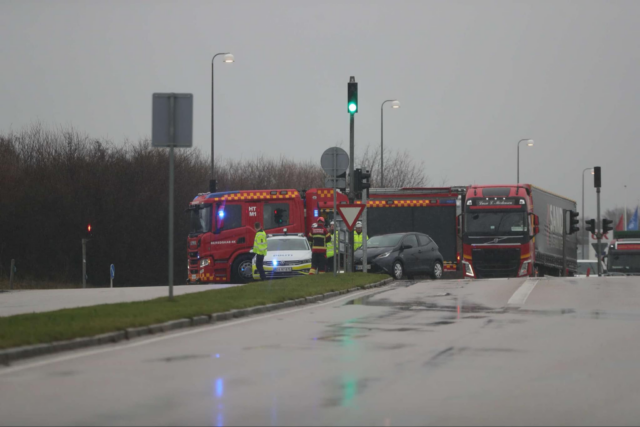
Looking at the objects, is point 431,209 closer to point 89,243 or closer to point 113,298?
point 113,298

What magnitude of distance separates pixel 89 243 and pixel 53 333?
114 ft

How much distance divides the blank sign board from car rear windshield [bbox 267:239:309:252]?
13.1 m

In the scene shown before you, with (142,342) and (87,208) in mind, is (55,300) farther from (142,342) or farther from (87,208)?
(87,208)

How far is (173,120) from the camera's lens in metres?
15.7

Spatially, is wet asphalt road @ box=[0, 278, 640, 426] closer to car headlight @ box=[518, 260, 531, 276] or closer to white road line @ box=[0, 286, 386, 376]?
white road line @ box=[0, 286, 386, 376]

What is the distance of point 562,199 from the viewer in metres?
38.2

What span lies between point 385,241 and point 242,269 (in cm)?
469

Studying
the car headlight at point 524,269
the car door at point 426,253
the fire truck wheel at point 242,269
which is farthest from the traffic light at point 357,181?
the car headlight at point 524,269

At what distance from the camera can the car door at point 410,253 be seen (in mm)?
28469

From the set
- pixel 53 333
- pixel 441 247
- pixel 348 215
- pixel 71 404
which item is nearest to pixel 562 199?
pixel 441 247

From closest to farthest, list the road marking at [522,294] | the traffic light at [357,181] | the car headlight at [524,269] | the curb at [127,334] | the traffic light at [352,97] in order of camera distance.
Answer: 1. the curb at [127,334]
2. the road marking at [522,294]
3. the traffic light at [352,97]
4. the traffic light at [357,181]
5. the car headlight at [524,269]

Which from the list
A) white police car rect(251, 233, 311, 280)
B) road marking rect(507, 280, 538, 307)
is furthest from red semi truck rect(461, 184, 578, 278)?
road marking rect(507, 280, 538, 307)

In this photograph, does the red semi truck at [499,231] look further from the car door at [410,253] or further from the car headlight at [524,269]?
the car door at [410,253]

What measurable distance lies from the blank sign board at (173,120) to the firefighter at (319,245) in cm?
1222
